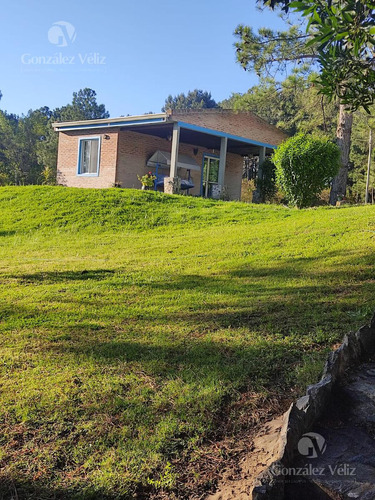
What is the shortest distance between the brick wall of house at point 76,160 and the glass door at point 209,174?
5.31 meters

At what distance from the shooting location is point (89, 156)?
2045 cm

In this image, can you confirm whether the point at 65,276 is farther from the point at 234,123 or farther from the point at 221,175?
the point at 234,123

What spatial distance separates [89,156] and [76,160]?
2.77 feet

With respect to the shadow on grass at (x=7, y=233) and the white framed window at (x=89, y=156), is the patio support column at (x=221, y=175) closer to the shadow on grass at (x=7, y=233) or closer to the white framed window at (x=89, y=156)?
the white framed window at (x=89, y=156)

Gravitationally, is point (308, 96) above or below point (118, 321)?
above

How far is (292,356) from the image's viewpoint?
10.8 ft

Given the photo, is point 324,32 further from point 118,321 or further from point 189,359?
point 118,321

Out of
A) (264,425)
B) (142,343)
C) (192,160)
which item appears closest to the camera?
(264,425)

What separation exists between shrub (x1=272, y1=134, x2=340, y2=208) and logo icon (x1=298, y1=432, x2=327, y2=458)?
11122 millimetres

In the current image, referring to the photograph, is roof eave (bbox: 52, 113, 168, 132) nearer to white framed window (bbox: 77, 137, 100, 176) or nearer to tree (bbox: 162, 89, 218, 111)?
white framed window (bbox: 77, 137, 100, 176)

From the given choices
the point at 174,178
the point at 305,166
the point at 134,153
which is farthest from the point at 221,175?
the point at 305,166

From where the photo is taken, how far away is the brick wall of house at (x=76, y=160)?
18.9 m

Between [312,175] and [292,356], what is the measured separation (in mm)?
10041

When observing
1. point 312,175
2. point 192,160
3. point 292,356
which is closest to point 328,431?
point 292,356
